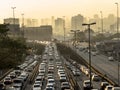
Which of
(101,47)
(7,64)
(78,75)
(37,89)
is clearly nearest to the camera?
(37,89)

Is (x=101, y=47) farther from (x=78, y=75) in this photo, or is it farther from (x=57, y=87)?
(x=57, y=87)

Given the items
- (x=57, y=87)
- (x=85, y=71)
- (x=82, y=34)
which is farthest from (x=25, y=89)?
(x=82, y=34)

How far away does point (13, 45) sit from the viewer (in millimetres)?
45625

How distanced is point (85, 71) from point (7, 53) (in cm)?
1240

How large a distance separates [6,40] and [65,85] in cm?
955

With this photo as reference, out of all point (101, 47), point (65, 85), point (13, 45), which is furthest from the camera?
point (101, 47)

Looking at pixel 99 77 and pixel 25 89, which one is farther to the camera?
pixel 99 77

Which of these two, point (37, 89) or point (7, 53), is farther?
point (7, 53)

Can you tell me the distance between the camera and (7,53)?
42.9m

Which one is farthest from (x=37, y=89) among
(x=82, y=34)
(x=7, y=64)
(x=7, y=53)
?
(x=82, y=34)

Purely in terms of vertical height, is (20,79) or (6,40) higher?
(6,40)

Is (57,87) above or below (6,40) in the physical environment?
below

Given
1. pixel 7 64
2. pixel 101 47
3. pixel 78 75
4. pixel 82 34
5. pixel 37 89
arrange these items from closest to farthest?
pixel 37 89, pixel 7 64, pixel 78 75, pixel 101 47, pixel 82 34

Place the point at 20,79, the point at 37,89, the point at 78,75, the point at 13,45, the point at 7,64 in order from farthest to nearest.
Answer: the point at 78,75, the point at 13,45, the point at 20,79, the point at 7,64, the point at 37,89
